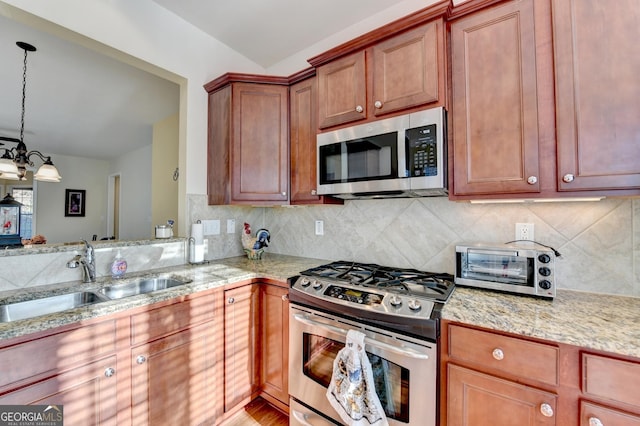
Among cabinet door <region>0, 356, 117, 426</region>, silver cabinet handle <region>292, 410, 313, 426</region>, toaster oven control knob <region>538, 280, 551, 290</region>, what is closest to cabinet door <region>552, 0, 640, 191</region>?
toaster oven control knob <region>538, 280, 551, 290</region>

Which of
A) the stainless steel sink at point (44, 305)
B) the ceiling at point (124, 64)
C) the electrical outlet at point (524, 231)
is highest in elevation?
the ceiling at point (124, 64)

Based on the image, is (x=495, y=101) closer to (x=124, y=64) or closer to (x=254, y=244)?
(x=254, y=244)

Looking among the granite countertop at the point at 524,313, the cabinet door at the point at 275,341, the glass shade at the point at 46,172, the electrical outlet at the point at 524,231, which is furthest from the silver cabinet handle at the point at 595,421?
the glass shade at the point at 46,172

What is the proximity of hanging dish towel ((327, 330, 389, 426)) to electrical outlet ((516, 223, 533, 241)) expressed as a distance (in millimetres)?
1037

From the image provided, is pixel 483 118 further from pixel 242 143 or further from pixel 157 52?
pixel 157 52

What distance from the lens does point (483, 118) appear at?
4.33 feet

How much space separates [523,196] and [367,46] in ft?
3.92

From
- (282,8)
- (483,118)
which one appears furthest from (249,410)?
(282,8)

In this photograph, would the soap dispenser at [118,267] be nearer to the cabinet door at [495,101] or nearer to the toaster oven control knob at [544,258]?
the cabinet door at [495,101]

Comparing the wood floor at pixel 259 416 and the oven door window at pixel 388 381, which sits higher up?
the oven door window at pixel 388 381

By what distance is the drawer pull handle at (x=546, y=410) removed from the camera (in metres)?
0.92

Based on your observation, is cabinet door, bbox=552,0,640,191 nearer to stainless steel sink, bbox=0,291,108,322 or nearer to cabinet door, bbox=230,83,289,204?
cabinet door, bbox=230,83,289,204

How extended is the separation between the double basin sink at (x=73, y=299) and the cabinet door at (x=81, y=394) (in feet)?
1.11
